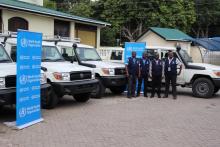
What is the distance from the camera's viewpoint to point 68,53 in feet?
47.3

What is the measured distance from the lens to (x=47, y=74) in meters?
11.4

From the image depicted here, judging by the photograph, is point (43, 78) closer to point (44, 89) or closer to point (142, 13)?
point (44, 89)

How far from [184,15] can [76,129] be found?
37541 mm

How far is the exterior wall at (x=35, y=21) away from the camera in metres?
19.4

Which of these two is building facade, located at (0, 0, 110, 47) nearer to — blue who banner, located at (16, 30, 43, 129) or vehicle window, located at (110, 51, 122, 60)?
vehicle window, located at (110, 51, 122, 60)

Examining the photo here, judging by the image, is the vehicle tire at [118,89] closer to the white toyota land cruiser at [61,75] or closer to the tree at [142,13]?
the white toyota land cruiser at [61,75]

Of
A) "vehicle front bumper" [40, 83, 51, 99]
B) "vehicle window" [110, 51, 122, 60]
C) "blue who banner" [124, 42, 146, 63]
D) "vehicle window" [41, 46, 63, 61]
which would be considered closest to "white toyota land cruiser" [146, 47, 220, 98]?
"blue who banner" [124, 42, 146, 63]

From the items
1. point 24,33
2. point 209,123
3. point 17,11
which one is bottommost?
point 209,123

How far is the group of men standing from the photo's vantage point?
1446 centimetres

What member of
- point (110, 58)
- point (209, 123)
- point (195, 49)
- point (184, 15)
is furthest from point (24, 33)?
point (184, 15)

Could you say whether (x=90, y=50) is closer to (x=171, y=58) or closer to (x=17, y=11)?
(x=171, y=58)

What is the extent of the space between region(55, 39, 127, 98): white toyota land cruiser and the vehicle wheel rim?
9.91 feet

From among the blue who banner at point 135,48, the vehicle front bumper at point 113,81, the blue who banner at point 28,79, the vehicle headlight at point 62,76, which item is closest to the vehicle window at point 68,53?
the vehicle front bumper at point 113,81

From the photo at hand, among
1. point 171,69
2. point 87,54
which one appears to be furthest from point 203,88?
point 87,54
